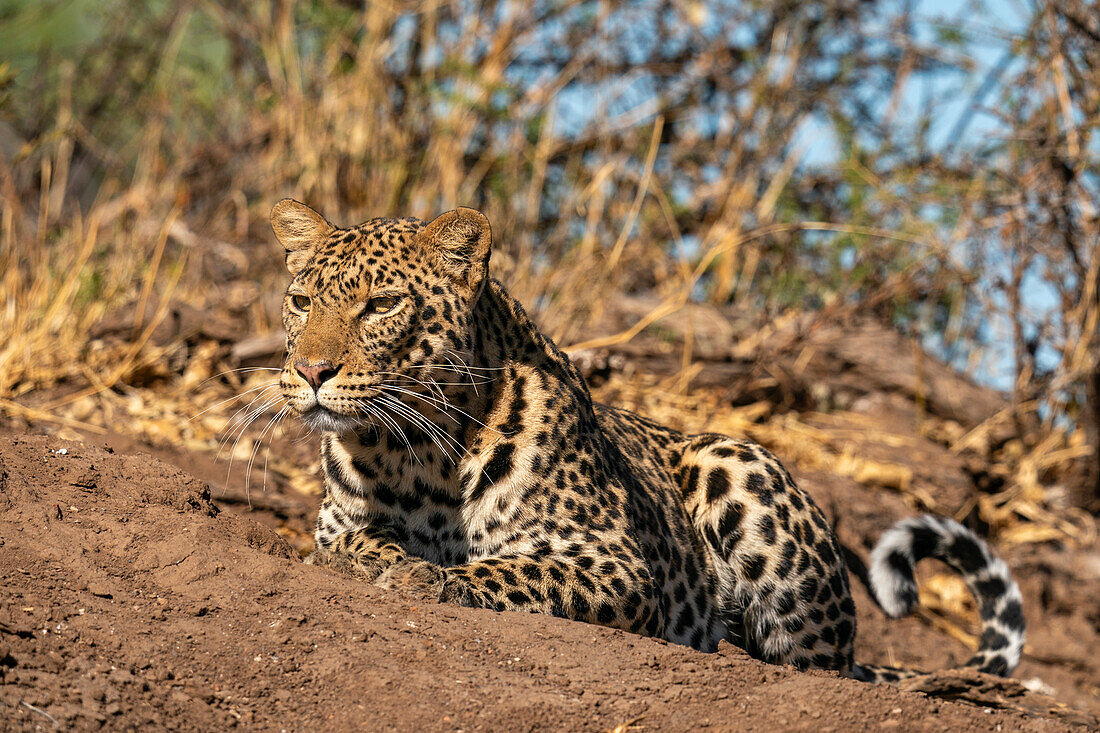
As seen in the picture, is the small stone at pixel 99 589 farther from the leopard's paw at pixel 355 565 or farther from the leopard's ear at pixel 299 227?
the leopard's ear at pixel 299 227

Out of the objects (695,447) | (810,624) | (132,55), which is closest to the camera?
(810,624)

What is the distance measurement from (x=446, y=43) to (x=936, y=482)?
7057 millimetres

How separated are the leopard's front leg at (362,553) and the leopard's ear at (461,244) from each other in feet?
4.00

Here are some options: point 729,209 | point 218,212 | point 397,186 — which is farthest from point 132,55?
point 729,209

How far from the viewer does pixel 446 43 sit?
12.1 m

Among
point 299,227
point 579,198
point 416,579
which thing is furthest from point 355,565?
point 579,198

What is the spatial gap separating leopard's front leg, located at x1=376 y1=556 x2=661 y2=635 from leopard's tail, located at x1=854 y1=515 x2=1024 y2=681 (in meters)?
1.82

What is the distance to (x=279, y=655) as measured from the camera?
3.63 m

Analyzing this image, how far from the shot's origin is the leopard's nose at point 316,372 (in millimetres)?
4484

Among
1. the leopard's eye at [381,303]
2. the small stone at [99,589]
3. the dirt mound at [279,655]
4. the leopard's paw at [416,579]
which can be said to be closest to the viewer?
the dirt mound at [279,655]

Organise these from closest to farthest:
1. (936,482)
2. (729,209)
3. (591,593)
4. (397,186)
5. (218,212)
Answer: (591,593), (936,482), (397,186), (218,212), (729,209)

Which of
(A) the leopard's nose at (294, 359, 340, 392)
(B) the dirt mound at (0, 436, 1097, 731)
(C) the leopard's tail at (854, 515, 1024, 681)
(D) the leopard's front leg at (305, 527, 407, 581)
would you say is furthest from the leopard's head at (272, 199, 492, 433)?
(C) the leopard's tail at (854, 515, 1024, 681)

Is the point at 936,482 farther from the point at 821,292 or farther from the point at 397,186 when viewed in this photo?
the point at 397,186

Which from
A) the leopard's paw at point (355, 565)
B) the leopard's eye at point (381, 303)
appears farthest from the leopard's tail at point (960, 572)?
the leopard's eye at point (381, 303)
